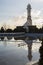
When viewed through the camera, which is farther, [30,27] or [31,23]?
[31,23]

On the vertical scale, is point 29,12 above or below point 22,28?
above

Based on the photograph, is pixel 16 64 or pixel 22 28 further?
pixel 22 28

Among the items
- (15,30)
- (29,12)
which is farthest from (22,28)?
(29,12)

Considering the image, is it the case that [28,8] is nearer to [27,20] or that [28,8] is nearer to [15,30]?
[27,20]

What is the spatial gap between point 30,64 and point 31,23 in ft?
260

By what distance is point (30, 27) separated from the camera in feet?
286

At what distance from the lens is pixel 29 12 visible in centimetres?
9581

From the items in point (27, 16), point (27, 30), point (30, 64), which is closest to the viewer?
point (30, 64)

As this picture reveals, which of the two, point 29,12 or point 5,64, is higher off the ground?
point 29,12

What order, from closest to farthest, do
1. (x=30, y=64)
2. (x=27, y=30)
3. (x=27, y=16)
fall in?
(x=30, y=64), (x=27, y=30), (x=27, y=16)

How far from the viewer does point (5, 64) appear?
1575 centimetres

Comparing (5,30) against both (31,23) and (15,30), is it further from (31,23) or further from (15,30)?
Result: (31,23)

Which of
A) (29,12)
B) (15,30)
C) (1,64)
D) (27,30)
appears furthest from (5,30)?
(1,64)

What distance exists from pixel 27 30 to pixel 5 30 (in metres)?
10.0
